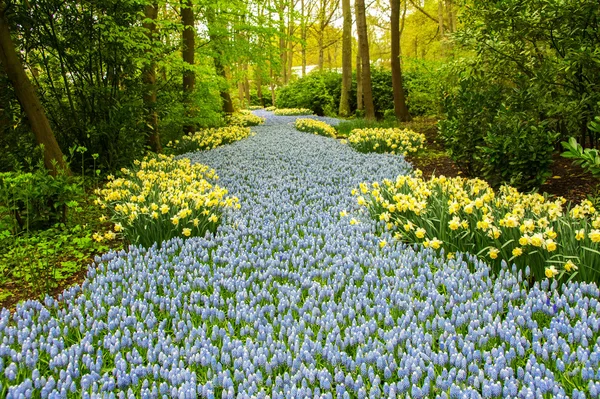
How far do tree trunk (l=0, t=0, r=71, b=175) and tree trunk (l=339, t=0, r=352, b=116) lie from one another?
1373 cm

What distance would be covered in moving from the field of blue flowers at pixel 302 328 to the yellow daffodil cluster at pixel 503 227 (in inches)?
5.6

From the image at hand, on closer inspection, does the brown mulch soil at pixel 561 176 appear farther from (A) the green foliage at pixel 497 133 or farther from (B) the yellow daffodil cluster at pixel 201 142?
(B) the yellow daffodil cluster at pixel 201 142

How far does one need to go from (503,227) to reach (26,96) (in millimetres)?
5416

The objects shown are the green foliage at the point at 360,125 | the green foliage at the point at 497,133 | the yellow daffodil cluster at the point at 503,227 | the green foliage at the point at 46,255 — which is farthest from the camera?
the green foliage at the point at 360,125

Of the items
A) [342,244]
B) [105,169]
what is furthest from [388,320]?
[105,169]

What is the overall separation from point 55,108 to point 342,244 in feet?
17.4

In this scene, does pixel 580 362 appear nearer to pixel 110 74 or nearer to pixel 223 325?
pixel 223 325

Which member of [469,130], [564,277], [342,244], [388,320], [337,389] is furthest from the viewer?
[469,130]

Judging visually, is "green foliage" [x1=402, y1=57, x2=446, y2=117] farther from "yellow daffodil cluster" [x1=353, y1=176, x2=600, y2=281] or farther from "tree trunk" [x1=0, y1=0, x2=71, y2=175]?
"tree trunk" [x1=0, y1=0, x2=71, y2=175]

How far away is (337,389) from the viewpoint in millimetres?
1925

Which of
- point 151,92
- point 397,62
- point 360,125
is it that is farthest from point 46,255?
point 397,62

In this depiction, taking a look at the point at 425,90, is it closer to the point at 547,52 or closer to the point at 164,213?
the point at 547,52

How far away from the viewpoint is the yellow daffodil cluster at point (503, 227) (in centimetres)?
272

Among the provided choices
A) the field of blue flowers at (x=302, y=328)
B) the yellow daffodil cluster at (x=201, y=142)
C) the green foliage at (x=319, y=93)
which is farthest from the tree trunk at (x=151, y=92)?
the green foliage at (x=319, y=93)
